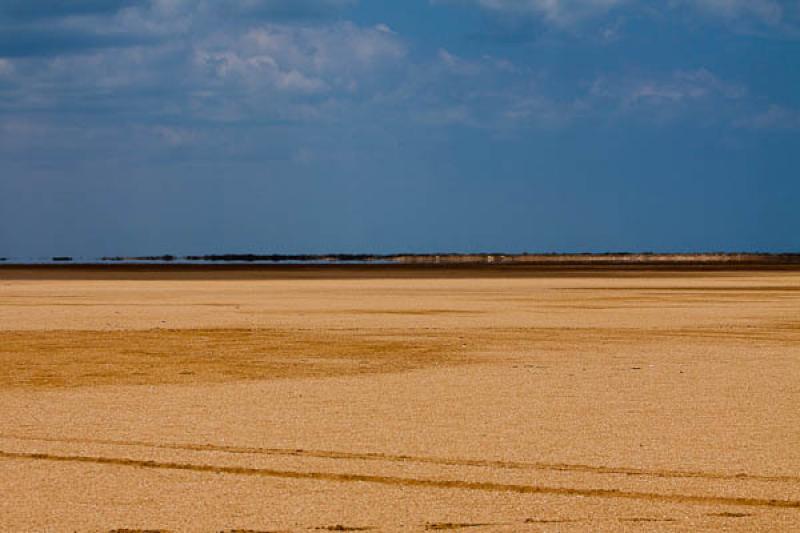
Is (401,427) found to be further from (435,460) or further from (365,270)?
(365,270)

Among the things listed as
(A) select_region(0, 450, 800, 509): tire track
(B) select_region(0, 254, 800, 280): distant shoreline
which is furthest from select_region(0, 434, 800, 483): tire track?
(B) select_region(0, 254, 800, 280): distant shoreline

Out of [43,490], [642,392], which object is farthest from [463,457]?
[642,392]

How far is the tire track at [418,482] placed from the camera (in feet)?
28.2

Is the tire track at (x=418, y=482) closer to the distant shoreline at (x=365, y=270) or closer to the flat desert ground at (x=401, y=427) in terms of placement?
the flat desert ground at (x=401, y=427)

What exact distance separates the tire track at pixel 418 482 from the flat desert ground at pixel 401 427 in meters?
0.03

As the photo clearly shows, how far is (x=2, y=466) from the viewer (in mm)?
9898

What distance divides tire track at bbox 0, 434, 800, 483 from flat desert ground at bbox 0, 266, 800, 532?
0.12ft

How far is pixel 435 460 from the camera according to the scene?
10195 millimetres

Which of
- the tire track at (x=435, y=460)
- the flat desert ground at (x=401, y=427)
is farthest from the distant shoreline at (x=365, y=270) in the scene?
the tire track at (x=435, y=460)

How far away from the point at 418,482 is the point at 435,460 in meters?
0.88

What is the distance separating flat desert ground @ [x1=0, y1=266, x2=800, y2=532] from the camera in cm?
841

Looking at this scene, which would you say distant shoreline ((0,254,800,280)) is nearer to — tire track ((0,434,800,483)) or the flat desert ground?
the flat desert ground

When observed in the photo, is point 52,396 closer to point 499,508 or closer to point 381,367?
point 381,367

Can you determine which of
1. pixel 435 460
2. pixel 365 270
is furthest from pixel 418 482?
pixel 365 270
